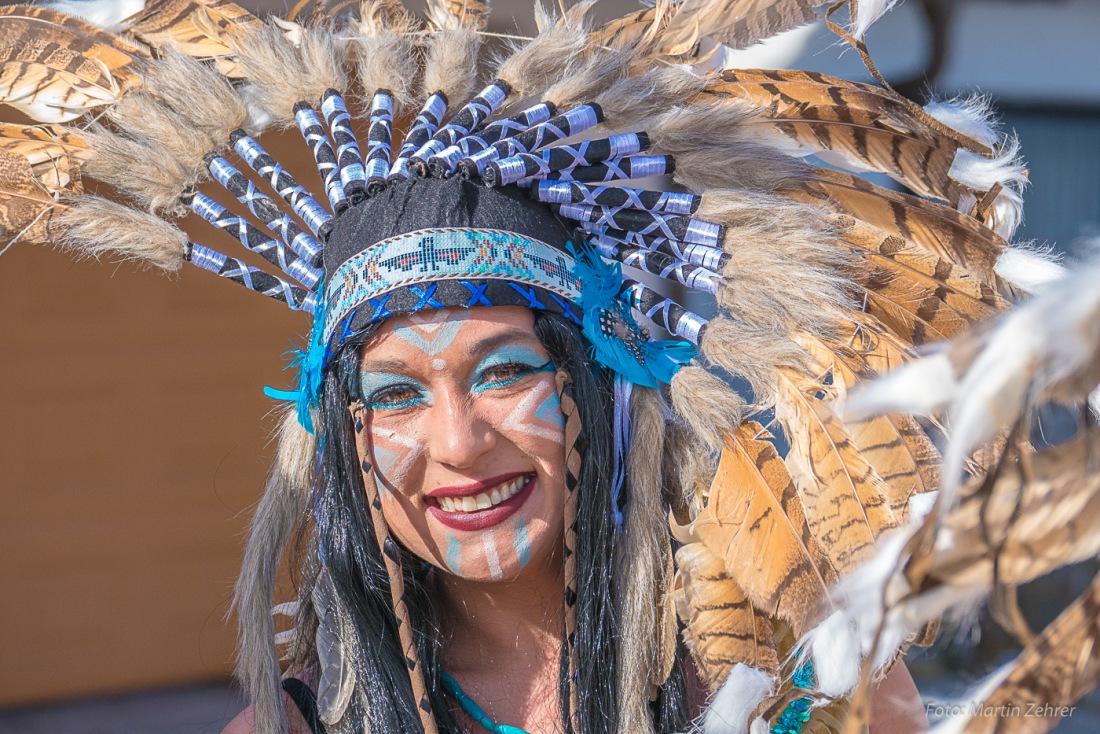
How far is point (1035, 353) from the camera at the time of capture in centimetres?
69

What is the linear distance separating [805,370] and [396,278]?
27.7 inches

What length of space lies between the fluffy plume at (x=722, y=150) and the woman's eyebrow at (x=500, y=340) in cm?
44

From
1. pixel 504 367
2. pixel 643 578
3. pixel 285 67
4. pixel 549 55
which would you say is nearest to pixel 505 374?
pixel 504 367

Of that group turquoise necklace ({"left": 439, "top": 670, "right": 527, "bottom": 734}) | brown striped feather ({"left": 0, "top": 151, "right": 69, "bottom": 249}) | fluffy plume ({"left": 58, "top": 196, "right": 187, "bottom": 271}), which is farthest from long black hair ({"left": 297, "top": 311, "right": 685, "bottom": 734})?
brown striped feather ({"left": 0, "top": 151, "right": 69, "bottom": 249})

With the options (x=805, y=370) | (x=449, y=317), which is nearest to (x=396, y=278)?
(x=449, y=317)

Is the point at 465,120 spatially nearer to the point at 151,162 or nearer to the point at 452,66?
the point at 452,66

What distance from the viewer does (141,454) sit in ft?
14.0

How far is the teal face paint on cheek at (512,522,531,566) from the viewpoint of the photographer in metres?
1.80

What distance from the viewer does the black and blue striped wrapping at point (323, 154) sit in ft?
6.48

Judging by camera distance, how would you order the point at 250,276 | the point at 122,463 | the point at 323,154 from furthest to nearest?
1. the point at 122,463
2. the point at 250,276
3. the point at 323,154

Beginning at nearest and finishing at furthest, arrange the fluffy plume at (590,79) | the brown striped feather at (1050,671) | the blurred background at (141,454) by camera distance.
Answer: the brown striped feather at (1050,671) < the fluffy plume at (590,79) < the blurred background at (141,454)

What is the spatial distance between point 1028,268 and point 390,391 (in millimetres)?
1094

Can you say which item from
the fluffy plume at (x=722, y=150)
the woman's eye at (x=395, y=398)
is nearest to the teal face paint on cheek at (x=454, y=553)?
the woman's eye at (x=395, y=398)

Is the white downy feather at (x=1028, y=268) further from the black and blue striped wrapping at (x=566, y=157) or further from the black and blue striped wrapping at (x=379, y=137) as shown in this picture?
the black and blue striped wrapping at (x=379, y=137)
